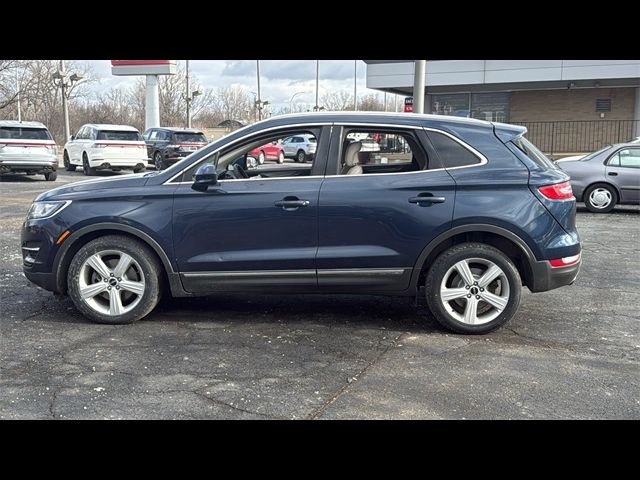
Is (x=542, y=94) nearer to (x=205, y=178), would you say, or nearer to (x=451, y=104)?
(x=451, y=104)

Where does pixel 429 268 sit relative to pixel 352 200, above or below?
below

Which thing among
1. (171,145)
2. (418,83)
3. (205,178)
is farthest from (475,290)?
(171,145)

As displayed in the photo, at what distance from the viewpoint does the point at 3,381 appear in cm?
420

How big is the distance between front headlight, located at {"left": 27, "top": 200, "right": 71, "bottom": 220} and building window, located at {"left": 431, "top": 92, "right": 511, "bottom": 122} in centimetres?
2676

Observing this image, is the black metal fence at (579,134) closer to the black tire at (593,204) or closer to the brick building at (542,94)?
the brick building at (542,94)

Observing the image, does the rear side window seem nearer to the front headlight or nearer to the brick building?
the front headlight

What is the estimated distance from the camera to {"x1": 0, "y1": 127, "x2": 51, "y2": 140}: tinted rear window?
19203mm

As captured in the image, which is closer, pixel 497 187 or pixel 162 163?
pixel 497 187

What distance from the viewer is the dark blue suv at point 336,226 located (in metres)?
5.23

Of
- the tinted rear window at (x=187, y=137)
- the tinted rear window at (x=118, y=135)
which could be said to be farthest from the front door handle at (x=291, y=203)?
the tinted rear window at (x=187, y=137)

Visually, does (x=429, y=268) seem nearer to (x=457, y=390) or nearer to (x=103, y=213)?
(x=457, y=390)
